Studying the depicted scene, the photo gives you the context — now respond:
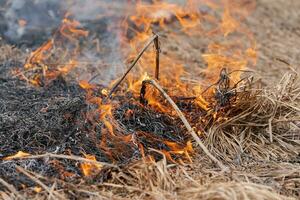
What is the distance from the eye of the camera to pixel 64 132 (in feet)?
10.5

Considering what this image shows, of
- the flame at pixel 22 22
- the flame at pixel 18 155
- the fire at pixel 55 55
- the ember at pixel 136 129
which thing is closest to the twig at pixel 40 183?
the ember at pixel 136 129

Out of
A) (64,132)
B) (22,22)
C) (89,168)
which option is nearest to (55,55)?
(22,22)

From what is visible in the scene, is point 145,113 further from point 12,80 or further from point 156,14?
point 156,14

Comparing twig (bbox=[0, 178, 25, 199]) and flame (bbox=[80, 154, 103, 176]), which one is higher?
flame (bbox=[80, 154, 103, 176])

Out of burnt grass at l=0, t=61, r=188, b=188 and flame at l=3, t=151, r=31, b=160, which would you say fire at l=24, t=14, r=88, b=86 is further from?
flame at l=3, t=151, r=31, b=160

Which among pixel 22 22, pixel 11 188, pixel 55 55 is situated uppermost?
pixel 22 22

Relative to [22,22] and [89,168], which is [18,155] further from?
[22,22]

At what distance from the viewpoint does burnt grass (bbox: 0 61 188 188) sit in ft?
9.43

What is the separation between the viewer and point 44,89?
13.5 ft

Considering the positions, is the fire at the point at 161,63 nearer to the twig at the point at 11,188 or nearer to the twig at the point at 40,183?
the twig at the point at 40,183

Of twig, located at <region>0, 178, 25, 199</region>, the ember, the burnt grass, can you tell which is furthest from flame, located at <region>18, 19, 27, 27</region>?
twig, located at <region>0, 178, 25, 199</region>

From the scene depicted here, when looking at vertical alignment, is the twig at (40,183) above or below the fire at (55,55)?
below

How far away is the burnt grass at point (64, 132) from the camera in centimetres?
288

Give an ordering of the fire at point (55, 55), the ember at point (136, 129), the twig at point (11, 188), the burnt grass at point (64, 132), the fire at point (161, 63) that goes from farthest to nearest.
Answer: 1. the fire at point (55, 55)
2. the fire at point (161, 63)
3. the burnt grass at point (64, 132)
4. the ember at point (136, 129)
5. the twig at point (11, 188)
